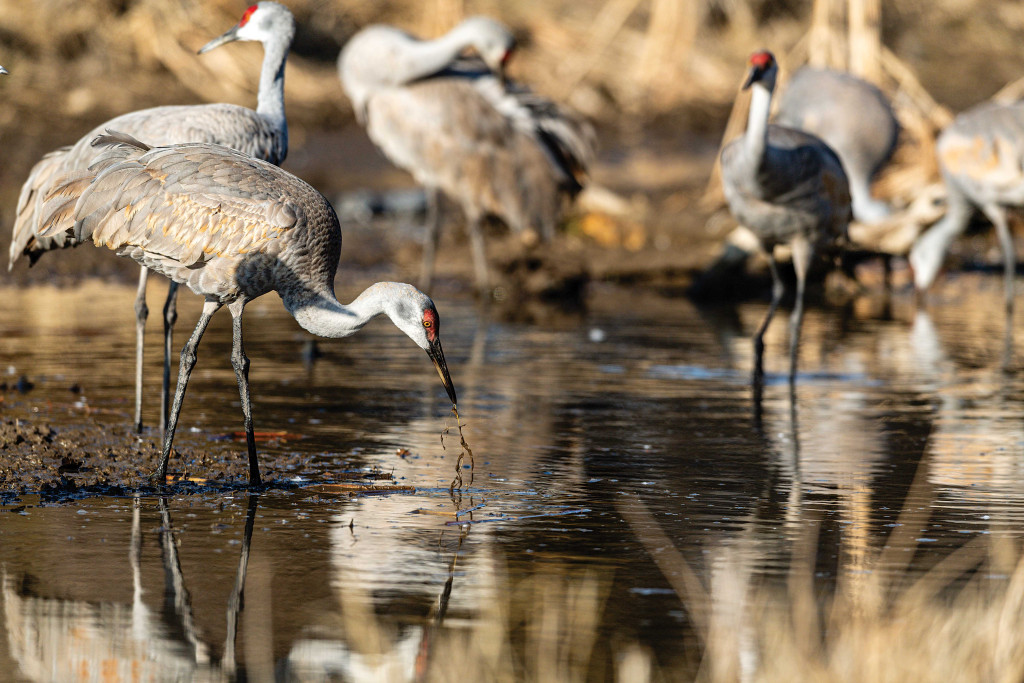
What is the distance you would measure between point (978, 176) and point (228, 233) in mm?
8325

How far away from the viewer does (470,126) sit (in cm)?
1310

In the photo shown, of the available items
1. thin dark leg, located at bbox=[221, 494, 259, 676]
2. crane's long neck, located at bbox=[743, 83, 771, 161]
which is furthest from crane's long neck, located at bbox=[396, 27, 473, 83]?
thin dark leg, located at bbox=[221, 494, 259, 676]

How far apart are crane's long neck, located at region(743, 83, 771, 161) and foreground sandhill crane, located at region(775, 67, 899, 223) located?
2426 mm

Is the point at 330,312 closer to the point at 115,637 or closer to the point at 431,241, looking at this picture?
the point at 115,637

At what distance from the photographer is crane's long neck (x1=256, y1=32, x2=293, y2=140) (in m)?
8.23

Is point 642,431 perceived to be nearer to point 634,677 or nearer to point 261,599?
point 261,599

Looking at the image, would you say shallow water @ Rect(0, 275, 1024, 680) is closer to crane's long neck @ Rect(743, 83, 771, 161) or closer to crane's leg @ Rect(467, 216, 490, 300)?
crane's long neck @ Rect(743, 83, 771, 161)

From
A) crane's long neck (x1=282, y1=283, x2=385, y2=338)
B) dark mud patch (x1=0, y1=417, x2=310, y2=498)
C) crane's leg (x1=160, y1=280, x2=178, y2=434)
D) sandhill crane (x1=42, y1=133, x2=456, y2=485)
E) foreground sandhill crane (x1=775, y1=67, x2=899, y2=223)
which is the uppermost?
foreground sandhill crane (x1=775, y1=67, x2=899, y2=223)

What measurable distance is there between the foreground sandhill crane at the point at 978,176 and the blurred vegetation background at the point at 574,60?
2.69 meters

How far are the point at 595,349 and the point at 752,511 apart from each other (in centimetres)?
446

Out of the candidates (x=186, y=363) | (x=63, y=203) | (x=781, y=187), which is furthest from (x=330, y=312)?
(x=781, y=187)

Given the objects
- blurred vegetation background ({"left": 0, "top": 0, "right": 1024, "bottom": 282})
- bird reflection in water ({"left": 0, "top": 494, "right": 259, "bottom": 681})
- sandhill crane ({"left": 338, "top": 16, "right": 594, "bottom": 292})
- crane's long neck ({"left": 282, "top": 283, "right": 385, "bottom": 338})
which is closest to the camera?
bird reflection in water ({"left": 0, "top": 494, "right": 259, "bottom": 681})

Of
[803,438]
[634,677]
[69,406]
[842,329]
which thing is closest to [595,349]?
[842,329]

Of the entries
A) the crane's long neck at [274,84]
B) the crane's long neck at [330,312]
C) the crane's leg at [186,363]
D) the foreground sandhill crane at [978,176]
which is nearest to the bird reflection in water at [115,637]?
the crane's leg at [186,363]
